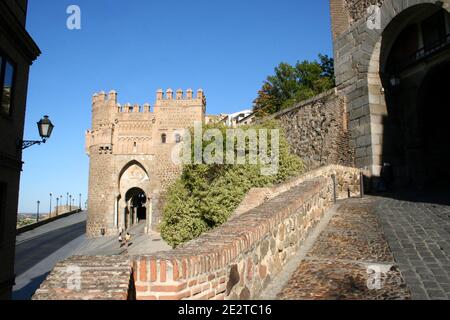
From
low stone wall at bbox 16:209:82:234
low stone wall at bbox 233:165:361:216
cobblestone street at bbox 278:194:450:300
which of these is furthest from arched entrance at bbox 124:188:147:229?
cobblestone street at bbox 278:194:450:300

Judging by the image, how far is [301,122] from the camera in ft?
56.3

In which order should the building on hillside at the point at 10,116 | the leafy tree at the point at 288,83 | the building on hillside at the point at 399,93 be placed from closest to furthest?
the building on hillside at the point at 10,116 → the building on hillside at the point at 399,93 → the leafy tree at the point at 288,83

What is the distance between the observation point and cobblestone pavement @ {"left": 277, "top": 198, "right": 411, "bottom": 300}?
3734mm

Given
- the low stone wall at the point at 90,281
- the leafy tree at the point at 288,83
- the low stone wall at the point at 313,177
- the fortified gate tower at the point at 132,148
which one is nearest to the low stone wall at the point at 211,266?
the low stone wall at the point at 90,281

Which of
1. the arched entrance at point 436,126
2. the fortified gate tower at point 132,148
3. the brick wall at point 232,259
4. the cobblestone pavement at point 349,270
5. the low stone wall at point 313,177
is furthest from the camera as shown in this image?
the fortified gate tower at point 132,148

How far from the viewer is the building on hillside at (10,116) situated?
830 centimetres

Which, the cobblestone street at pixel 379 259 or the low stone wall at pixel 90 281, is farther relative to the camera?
the cobblestone street at pixel 379 259

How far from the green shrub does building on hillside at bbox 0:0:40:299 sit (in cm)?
658

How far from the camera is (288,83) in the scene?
3366 centimetres
